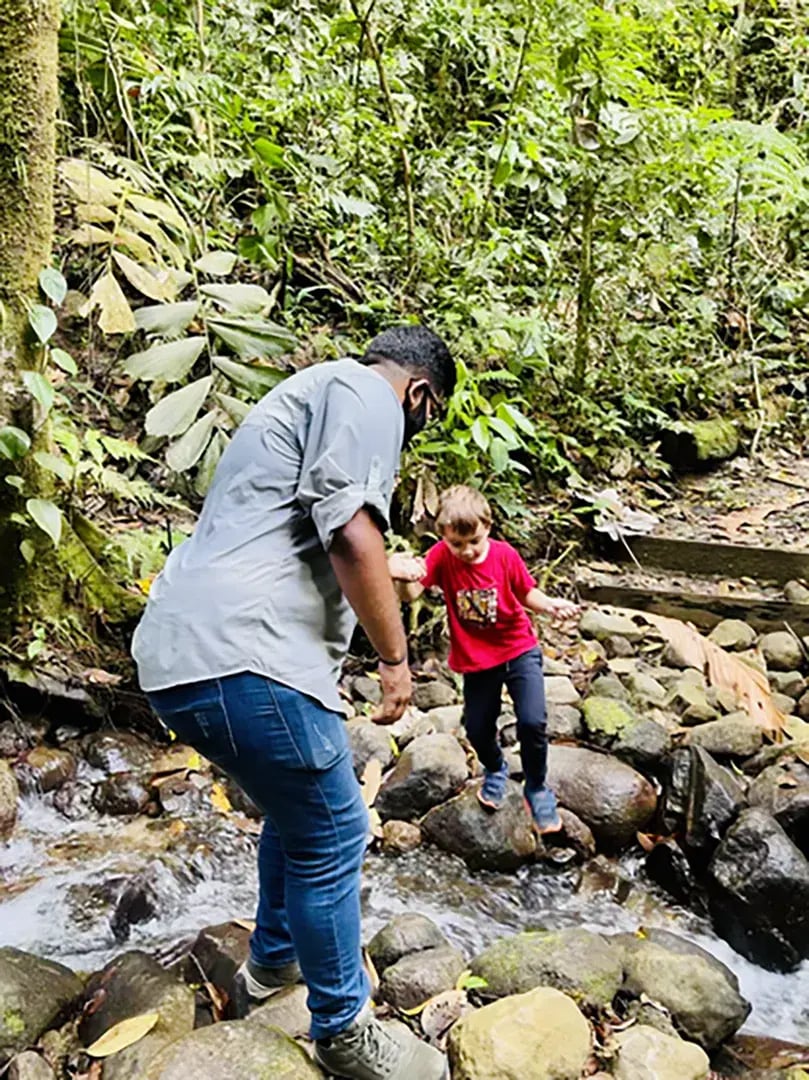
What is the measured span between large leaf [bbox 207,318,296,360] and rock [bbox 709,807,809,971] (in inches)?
90.9

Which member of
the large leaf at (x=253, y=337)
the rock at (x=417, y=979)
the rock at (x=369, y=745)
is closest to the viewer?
the rock at (x=417, y=979)

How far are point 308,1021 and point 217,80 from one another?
4078mm

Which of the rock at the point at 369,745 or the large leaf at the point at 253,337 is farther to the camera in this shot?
the rock at the point at 369,745

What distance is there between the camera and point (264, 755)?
5.65 ft

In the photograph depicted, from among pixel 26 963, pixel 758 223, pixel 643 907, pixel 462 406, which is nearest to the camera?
pixel 26 963

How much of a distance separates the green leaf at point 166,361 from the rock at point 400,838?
1.87 meters

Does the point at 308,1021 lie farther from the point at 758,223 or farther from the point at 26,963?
the point at 758,223

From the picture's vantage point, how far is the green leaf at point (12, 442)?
3.11 meters

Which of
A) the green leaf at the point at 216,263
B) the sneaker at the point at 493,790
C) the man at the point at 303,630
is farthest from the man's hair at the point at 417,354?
the sneaker at the point at 493,790

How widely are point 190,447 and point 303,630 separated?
1.36 meters

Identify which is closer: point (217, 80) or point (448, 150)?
point (217, 80)

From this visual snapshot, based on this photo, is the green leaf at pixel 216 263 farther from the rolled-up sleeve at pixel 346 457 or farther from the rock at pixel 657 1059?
the rock at pixel 657 1059

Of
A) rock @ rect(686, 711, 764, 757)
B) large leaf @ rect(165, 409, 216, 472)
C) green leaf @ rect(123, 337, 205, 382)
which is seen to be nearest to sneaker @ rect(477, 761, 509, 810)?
rock @ rect(686, 711, 764, 757)

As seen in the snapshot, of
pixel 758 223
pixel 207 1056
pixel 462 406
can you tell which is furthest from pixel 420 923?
pixel 758 223
